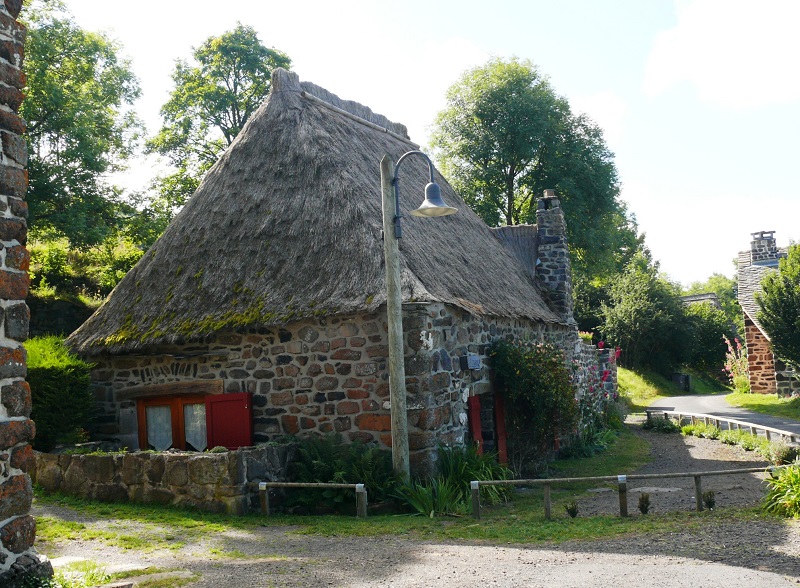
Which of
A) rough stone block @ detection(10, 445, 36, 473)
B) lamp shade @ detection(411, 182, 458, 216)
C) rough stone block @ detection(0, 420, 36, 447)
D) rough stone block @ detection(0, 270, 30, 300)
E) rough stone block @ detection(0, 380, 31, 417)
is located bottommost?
rough stone block @ detection(10, 445, 36, 473)

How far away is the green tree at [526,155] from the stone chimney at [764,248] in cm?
699

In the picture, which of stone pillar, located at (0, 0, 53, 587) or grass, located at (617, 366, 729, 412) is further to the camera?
grass, located at (617, 366, 729, 412)

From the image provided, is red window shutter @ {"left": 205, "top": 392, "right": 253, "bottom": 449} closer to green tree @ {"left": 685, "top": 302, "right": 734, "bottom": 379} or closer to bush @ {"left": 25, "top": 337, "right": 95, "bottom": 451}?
bush @ {"left": 25, "top": 337, "right": 95, "bottom": 451}

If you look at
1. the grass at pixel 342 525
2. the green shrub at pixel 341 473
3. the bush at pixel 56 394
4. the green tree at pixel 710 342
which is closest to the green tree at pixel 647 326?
the green tree at pixel 710 342

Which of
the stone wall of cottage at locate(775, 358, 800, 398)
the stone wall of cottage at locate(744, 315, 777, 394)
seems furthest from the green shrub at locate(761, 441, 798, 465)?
the stone wall of cottage at locate(744, 315, 777, 394)

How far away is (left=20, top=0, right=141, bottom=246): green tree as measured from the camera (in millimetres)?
17469

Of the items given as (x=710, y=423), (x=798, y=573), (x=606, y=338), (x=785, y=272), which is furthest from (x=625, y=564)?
(x=606, y=338)

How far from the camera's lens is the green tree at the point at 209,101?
79.3ft

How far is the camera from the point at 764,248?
106ft

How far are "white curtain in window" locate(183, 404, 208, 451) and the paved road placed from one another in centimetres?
1186

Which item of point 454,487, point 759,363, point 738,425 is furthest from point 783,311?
point 454,487

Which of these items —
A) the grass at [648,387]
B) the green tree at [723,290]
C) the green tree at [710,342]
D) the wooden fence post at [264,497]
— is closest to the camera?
the wooden fence post at [264,497]

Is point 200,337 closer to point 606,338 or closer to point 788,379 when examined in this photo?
point 788,379

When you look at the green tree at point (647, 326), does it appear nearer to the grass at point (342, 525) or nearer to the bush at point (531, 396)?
the bush at point (531, 396)
